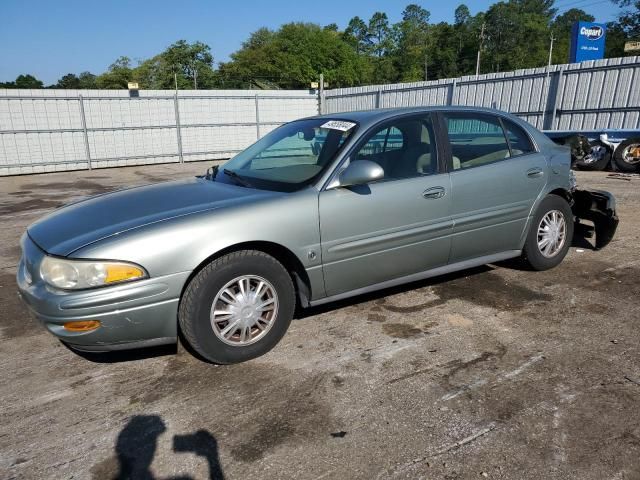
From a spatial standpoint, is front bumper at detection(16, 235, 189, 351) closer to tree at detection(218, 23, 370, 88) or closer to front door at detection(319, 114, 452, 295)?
front door at detection(319, 114, 452, 295)

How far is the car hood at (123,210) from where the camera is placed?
2855 mm

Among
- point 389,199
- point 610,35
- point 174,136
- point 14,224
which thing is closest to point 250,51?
point 610,35

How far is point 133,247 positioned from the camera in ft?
8.85

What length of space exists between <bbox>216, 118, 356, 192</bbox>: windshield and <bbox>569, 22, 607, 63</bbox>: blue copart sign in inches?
770

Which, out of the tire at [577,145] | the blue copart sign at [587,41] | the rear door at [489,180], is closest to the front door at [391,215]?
the rear door at [489,180]

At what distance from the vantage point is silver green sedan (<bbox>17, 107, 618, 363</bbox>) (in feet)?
8.95

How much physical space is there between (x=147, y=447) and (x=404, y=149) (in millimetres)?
2722

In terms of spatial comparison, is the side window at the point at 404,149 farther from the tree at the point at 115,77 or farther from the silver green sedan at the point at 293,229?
the tree at the point at 115,77

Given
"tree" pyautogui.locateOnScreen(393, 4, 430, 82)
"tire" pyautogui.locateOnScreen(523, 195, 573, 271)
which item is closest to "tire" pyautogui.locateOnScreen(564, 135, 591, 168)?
"tire" pyautogui.locateOnScreen(523, 195, 573, 271)

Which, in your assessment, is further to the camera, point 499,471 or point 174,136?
point 174,136

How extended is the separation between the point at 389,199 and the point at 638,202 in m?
6.59

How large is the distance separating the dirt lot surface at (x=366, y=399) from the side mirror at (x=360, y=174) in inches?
43.8

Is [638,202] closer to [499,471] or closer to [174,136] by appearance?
[499,471]

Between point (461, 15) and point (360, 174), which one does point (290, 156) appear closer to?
point (360, 174)
